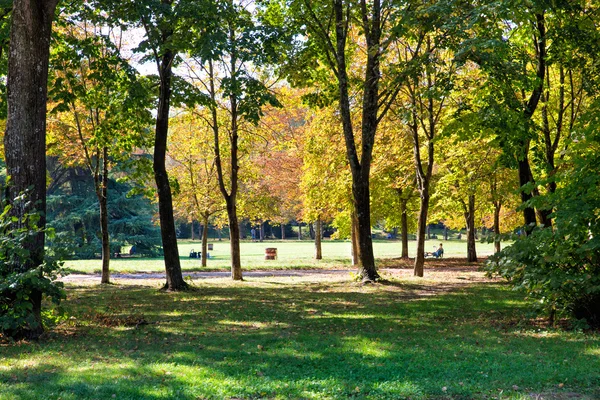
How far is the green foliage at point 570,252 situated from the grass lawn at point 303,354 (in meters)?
0.56

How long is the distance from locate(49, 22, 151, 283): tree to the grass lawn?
5339mm

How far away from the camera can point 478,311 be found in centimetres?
1075

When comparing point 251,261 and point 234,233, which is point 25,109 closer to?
point 234,233

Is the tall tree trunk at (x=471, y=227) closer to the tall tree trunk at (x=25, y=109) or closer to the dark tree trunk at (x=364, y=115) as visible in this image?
the dark tree trunk at (x=364, y=115)

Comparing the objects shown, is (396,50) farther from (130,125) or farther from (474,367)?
(474,367)

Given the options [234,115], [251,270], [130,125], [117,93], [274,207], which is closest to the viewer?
[117,93]

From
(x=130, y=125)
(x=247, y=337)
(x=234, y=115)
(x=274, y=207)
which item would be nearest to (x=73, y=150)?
(x=130, y=125)

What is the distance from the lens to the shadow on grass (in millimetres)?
5227

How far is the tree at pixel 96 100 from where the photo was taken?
13086mm

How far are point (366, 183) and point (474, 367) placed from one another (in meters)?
10.1

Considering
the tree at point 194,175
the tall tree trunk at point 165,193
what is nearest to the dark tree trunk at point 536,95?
the tall tree trunk at point 165,193

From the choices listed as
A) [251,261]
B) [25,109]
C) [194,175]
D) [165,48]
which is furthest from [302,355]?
[251,261]

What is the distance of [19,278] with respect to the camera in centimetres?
714

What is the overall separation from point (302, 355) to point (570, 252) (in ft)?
14.9
